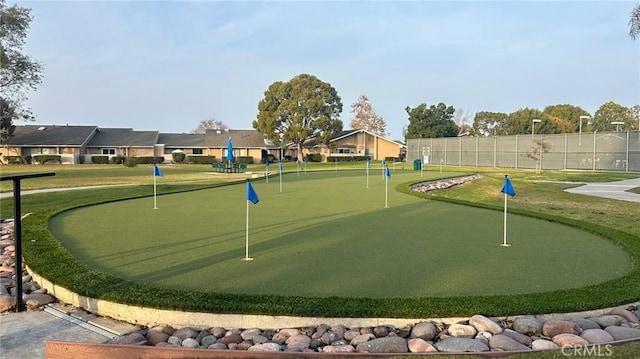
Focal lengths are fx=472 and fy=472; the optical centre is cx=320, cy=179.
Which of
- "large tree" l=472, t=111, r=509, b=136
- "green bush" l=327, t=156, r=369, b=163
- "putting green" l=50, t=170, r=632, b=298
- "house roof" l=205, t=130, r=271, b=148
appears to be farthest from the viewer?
"large tree" l=472, t=111, r=509, b=136

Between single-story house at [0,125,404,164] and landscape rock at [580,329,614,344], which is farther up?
single-story house at [0,125,404,164]

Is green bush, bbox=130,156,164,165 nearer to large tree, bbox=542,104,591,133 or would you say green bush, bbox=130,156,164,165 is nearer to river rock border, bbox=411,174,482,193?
river rock border, bbox=411,174,482,193

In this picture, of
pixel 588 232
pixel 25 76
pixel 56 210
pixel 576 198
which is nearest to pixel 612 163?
pixel 576 198

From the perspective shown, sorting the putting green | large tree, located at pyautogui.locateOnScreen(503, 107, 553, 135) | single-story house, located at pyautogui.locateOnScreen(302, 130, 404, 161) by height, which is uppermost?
large tree, located at pyautogui.locateOnScreen(503, 107, 553, 135)

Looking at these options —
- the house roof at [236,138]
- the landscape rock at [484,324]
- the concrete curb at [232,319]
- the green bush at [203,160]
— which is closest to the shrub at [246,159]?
the green bush at [203,160]

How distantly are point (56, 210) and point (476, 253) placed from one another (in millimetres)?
9396

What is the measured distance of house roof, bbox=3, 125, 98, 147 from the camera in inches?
2201

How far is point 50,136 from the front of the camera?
57.8 meters

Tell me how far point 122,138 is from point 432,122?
44.9 meters

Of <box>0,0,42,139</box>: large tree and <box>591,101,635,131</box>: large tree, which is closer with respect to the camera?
<box>0,0,42,139</box>: large tree

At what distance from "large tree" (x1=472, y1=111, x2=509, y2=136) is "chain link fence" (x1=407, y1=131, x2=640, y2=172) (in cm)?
3154

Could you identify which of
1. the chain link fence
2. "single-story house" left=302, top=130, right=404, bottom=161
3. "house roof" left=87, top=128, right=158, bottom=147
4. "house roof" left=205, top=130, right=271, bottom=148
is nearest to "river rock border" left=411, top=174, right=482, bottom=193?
the chain link fence

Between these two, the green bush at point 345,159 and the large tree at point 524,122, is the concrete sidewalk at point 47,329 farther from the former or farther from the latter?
the large tree at point 524,122

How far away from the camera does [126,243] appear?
7.26 meters
